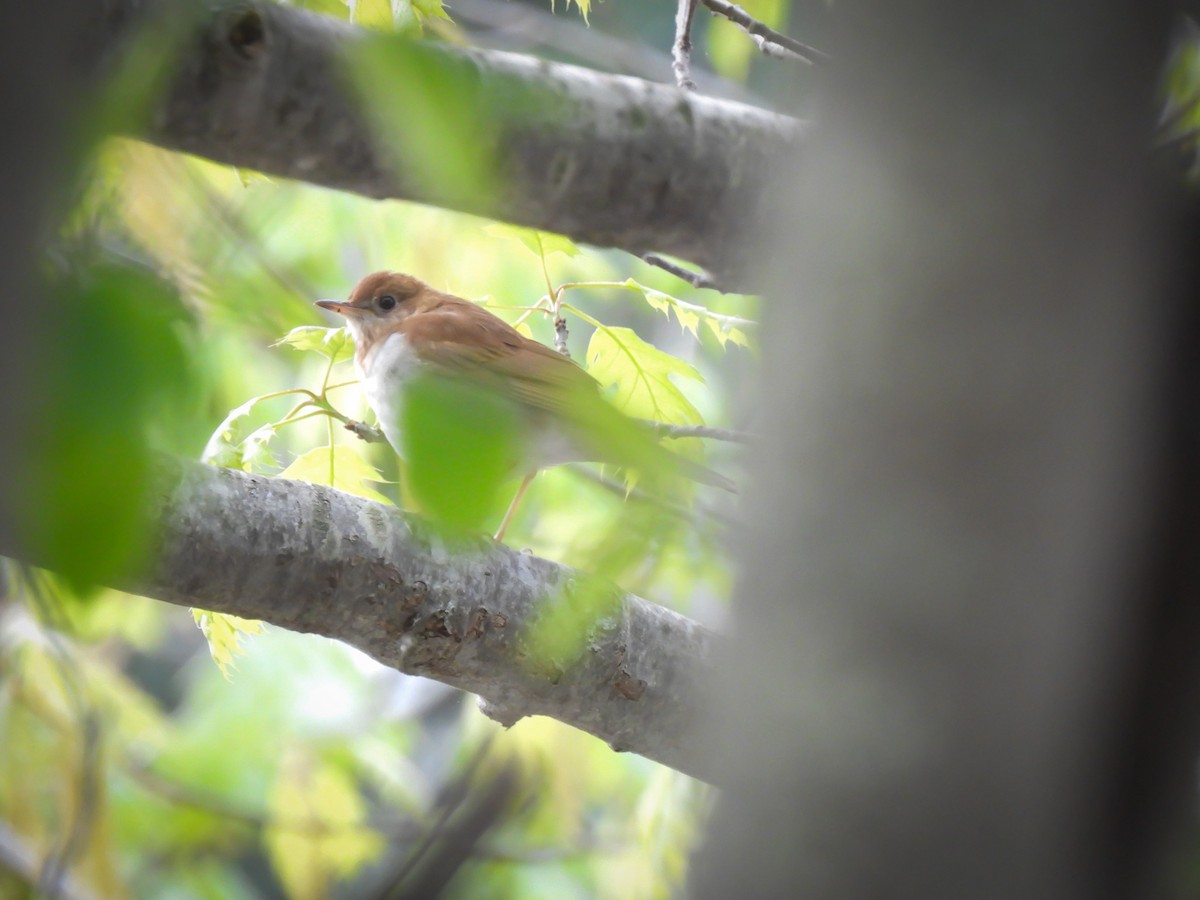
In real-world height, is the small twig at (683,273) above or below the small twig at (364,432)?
above

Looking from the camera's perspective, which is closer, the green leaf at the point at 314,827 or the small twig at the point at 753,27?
the small twig at the point at 753,27

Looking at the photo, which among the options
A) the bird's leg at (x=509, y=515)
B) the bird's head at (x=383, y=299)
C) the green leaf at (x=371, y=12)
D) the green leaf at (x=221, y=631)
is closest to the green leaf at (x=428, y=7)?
the green leaf at (x=371, y=12)

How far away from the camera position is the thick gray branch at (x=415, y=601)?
1360 millimetres

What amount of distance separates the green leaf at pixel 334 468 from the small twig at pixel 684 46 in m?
0.97

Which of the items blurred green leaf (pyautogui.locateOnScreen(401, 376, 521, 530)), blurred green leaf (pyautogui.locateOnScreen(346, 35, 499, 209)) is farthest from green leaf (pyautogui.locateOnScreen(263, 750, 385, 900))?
blurred green leaf (pyautogui.locateOnScreen(346, 35, 499, 209))

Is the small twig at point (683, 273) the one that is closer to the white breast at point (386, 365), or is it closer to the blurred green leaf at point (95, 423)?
the blurred green leaf at point (95, 423)

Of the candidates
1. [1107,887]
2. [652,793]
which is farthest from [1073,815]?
[652,793]

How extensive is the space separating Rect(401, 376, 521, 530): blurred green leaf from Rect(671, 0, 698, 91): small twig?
123 cm

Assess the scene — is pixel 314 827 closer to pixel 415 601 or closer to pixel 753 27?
pixel 415 601

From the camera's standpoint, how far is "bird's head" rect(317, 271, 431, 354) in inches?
111

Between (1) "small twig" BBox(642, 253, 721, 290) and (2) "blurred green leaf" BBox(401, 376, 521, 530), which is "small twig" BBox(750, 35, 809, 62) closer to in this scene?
(1) "small twig" BBox(642, 253, 721, 290)

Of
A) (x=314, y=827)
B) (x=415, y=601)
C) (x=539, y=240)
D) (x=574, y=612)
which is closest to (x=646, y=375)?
(x=539, y=240)

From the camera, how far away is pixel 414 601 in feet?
4.97

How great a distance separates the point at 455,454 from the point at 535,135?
0.32m
